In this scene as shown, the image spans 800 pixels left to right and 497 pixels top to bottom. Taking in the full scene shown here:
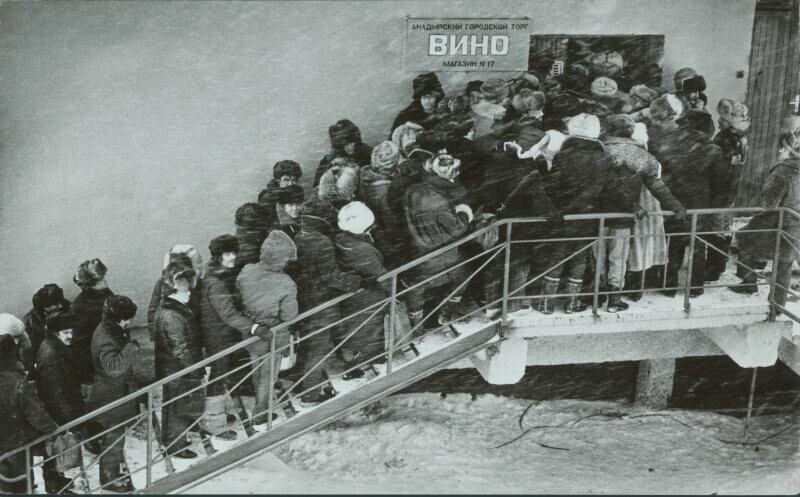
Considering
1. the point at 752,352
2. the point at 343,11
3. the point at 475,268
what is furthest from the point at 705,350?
the point at 343,11

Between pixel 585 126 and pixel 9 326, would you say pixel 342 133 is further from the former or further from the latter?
pixel 9 326

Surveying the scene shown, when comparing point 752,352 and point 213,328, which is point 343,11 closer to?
point 213,328

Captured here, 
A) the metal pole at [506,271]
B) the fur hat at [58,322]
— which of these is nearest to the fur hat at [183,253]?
the fur hat at [58,322]

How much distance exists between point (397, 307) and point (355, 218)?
1.04 meters

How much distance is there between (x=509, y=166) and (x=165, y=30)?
3.44 meters

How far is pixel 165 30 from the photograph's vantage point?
8.75 m

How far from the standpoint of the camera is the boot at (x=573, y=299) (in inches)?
326

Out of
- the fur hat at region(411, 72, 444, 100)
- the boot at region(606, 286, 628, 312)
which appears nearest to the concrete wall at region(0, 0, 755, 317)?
the fur hat at region(411, 72, 444, 100)

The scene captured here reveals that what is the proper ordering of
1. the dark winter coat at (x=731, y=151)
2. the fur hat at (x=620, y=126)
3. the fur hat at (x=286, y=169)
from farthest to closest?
the dark winter coat at (x=731, y=151) → the fur hat at (x=286, y=169) → the fur hat at (x=620, y=126)

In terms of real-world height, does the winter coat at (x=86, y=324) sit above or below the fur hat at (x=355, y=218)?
below

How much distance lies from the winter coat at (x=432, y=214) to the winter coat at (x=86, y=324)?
8.22 feet

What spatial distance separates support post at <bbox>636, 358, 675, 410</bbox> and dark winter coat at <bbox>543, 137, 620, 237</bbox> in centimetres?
376

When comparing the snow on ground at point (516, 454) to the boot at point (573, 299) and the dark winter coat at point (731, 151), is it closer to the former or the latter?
the boot at point (573, 299)

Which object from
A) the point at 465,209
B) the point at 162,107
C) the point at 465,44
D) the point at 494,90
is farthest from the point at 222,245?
the point at 465,44
